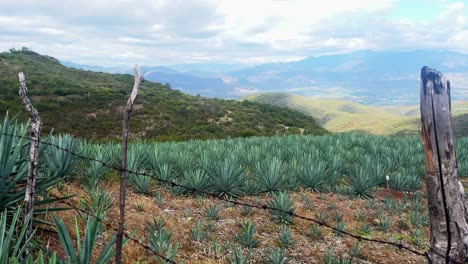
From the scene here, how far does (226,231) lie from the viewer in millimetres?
4832

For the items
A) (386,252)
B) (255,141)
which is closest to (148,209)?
(386,252)

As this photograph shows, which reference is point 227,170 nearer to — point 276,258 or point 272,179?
point 272,179

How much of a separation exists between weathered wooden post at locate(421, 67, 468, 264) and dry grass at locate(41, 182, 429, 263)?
6.28ft

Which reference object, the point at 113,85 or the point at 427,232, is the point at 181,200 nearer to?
the point at 427,232

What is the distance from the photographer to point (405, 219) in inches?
231

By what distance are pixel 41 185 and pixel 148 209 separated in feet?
5.80

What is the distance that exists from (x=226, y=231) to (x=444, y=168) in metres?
2.97

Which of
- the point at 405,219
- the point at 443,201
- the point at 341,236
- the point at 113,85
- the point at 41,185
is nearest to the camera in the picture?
the point at 443,201

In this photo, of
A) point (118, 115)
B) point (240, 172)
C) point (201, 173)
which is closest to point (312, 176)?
point (240, 172)

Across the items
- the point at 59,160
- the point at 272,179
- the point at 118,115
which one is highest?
the point at 118,115

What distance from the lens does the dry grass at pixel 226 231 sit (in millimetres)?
4009

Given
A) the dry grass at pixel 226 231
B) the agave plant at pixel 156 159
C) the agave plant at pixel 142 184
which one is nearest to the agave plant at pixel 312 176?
the dry grass at pixel 226 231

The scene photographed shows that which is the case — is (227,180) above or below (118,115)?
below

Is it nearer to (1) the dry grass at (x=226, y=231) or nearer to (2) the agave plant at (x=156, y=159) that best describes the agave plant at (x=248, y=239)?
(1) the dry grass at (x=226, y=231)
